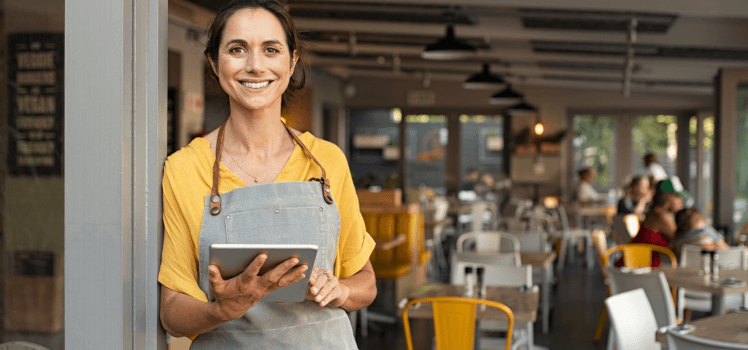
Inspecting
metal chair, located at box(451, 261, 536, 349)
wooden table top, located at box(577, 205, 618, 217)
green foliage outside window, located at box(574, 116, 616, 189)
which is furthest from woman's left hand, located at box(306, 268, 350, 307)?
green foliage outside window, located at box(574, 116, 616, 189)

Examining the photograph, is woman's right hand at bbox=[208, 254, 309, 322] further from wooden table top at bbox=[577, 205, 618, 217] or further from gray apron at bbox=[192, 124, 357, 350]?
wooden table top at bbox=[577, 205, 618, 217]

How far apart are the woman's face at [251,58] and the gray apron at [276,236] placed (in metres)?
0.13

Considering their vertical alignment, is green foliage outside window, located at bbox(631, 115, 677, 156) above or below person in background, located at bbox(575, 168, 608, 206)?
above

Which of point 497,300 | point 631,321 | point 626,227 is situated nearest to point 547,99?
point 626,227

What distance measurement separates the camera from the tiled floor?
18.4 ft

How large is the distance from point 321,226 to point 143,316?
1.36 ft

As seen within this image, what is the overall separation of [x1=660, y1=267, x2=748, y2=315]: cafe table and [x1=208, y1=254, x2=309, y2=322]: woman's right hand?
4023mm

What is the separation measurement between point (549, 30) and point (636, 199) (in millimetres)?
2707

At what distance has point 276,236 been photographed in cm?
143

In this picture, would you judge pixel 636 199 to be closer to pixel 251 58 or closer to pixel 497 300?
pixel 497 300

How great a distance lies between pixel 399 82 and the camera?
14648mm

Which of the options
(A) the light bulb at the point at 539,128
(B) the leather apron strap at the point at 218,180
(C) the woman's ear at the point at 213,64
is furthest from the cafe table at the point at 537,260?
(A) the light bulb at the point at 539,128

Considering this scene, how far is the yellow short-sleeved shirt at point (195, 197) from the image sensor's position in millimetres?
1402

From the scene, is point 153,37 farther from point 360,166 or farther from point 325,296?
point 360,166
